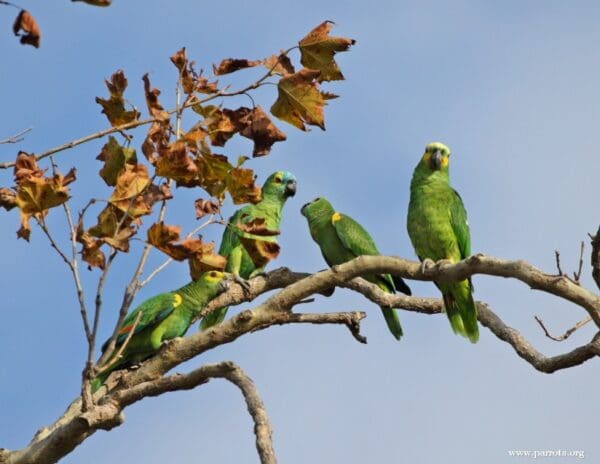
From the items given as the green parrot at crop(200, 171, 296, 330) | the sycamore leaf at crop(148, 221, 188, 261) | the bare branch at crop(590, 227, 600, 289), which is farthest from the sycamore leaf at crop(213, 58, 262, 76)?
the green parrot at crop(200, 171, 296, 330)

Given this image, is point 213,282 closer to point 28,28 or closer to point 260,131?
point 260,131

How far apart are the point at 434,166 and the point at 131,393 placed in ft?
13.3

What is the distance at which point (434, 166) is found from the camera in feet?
26.5

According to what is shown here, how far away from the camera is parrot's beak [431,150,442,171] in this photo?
8016 mm

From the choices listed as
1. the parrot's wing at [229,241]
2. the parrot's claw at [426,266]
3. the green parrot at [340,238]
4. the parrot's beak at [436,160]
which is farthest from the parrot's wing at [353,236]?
the parrot's claw at [426,266]

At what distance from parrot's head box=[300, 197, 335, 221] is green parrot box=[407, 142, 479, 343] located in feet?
4.39

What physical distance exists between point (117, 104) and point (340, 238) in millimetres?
4393

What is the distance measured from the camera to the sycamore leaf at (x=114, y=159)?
450 cm

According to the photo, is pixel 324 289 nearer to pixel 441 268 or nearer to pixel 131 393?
pixel 441 268

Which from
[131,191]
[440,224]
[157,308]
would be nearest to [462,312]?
[440,224]

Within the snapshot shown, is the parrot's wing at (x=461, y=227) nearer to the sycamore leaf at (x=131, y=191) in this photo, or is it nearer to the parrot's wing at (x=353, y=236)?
the parrot's wing at (x=353, y=236)

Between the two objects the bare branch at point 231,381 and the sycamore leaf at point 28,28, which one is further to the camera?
the bare branch at point 231,381

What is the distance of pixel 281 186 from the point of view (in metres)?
9.45

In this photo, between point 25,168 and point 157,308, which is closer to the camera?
point 25,168
